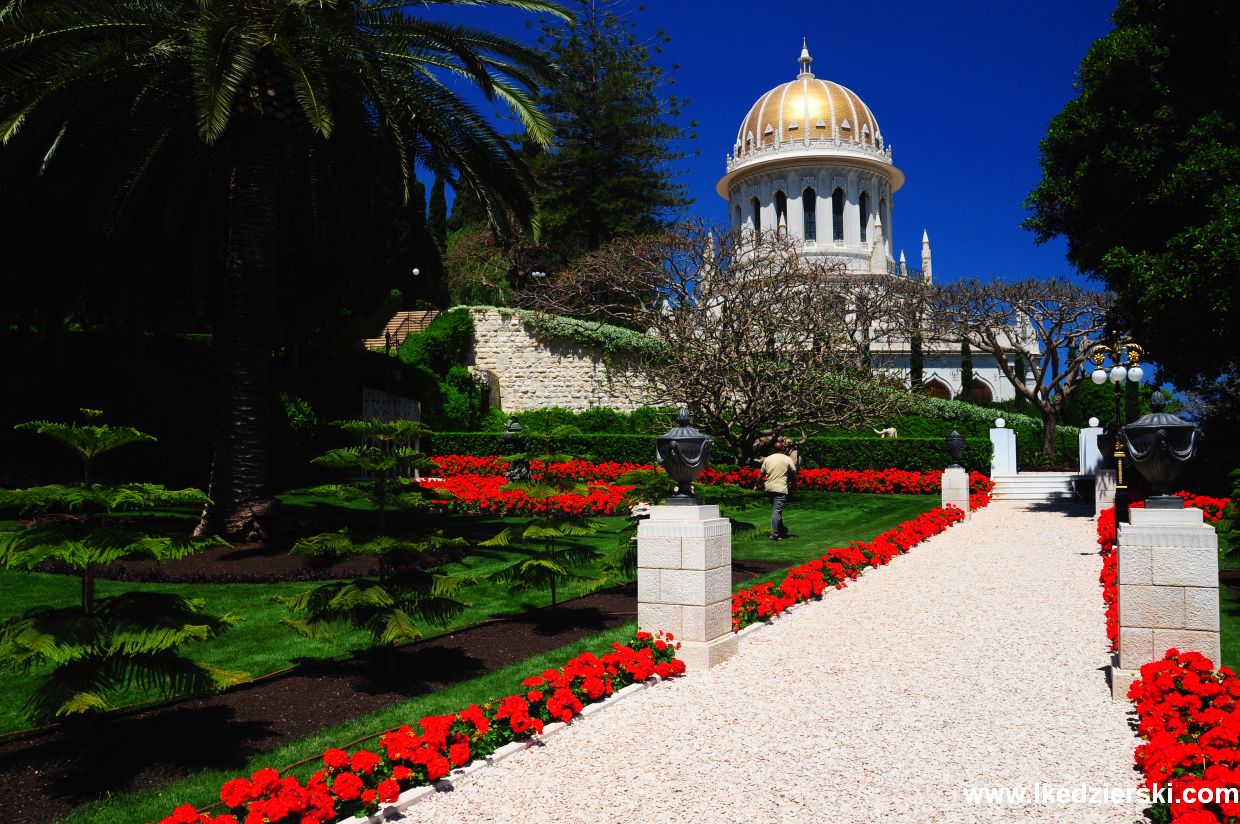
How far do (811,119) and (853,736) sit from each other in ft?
202

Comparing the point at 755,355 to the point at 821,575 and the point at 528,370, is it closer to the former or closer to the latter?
the point at 821,575

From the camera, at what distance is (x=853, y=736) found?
5.70 m

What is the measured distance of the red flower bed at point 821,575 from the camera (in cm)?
914

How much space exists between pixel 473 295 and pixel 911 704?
41.0 m

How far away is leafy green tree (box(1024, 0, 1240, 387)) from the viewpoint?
49.0ft

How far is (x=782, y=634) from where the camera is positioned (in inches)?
342

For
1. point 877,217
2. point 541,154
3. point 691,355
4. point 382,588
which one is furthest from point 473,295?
point 382,588

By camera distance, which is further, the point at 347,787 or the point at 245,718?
the point at 245,718

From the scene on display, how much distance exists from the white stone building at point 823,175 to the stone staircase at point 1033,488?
34.0m

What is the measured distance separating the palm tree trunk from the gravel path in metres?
7.35

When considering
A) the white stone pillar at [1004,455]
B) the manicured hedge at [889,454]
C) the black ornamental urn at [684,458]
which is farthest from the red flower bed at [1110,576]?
the white stone pillar at [1004,455]

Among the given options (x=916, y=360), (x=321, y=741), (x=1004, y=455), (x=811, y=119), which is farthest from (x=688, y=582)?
(x=811, y=119)

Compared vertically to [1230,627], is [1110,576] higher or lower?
higher

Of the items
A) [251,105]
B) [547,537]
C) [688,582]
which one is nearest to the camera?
[688,582]
